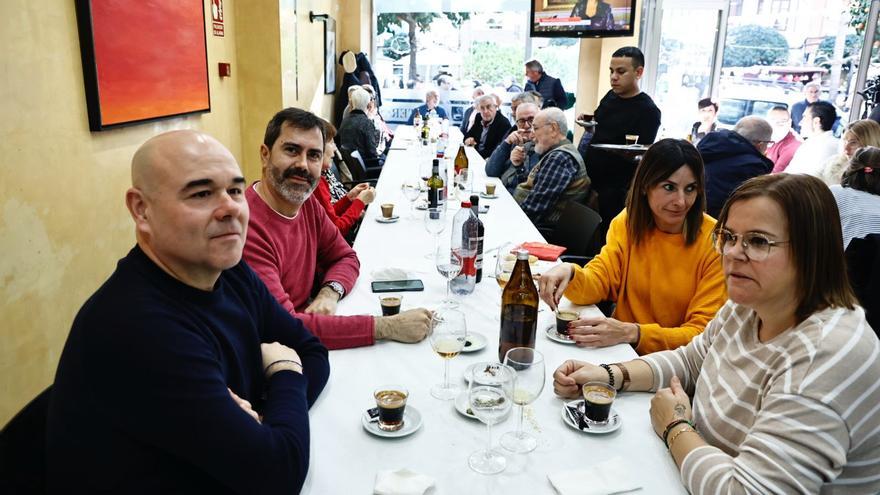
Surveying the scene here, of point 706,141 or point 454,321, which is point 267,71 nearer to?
point 706,141

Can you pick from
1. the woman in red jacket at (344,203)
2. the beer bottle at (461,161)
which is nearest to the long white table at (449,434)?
the woman in red jacket at (344,203)

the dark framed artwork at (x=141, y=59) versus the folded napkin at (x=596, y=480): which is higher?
the dark framed artwork at (x=141, y=59)

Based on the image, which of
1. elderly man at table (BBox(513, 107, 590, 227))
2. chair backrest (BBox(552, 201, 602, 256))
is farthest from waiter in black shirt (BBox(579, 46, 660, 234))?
chair backrest (BBox(552, 201, 602, 256))

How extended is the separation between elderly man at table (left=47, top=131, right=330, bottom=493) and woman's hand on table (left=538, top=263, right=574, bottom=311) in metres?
0.99

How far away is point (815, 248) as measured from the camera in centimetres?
120

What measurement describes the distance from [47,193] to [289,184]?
1.26m

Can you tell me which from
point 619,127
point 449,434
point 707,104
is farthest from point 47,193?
point 707,104

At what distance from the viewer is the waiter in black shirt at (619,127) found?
4.52m

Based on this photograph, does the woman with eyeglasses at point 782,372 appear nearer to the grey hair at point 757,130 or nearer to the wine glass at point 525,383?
the wine glass at point 525,383

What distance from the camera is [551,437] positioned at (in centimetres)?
134

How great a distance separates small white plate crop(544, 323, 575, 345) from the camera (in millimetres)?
1846

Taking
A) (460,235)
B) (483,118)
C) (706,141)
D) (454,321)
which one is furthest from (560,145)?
(483,118)

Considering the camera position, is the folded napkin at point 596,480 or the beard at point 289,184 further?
the beard at point 289,184

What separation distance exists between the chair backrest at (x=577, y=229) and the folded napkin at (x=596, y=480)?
2.08 meters
